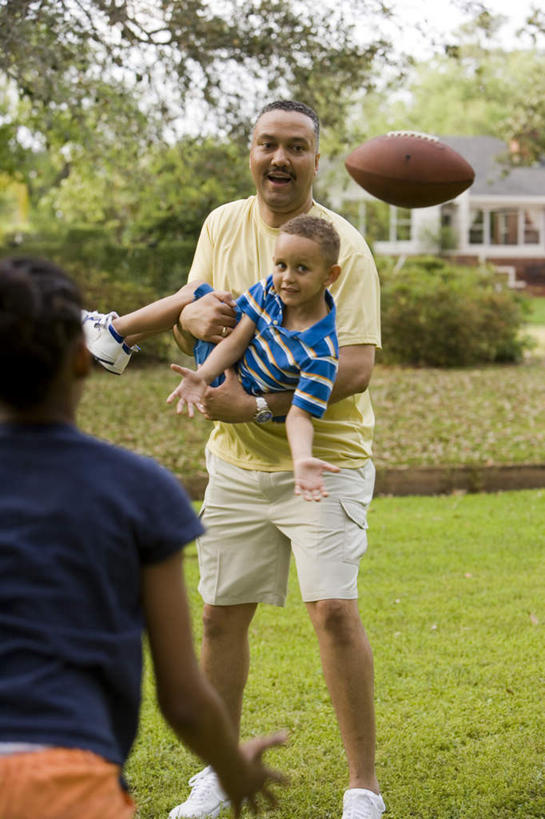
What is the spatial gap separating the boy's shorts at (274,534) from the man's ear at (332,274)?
650 mm

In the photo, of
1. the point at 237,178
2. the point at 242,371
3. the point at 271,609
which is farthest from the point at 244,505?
the point at 237,178

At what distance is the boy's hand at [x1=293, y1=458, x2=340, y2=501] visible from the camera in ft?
9.24

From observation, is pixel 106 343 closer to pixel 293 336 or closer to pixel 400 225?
pixel 293 336

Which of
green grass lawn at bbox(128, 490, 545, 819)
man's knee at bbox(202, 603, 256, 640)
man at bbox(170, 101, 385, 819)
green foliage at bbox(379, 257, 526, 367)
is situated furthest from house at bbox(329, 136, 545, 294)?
man's knee at bbox(202, 603, 256, 640)

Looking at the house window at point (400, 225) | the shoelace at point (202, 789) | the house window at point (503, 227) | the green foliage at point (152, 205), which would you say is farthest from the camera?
the house window at point (503, 227)

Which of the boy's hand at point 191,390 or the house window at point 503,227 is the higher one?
the house window at point 503,227

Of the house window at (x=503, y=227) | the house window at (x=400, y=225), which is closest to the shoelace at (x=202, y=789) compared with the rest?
the house window at (x=400, y=225)

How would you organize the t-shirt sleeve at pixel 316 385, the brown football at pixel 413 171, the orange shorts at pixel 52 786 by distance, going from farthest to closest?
the brown football at pixel 413 171
the t-shirt sleeve at pixel 316 385
the orange shorts at pixel 52 786

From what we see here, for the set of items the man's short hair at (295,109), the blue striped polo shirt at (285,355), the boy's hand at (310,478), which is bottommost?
the boy's hand at (310,478)

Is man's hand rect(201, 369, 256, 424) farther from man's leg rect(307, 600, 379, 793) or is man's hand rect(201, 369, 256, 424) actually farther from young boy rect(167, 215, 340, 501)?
man's leg rect(307, 600, 379, 793)

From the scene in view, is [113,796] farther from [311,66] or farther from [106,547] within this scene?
[311,66]

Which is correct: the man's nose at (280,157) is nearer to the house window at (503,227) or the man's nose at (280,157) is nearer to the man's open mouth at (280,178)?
the man's open mouth at (280,178)

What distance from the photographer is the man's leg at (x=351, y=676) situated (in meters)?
3.53

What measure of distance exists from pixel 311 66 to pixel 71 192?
21.4m
